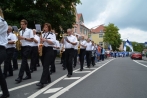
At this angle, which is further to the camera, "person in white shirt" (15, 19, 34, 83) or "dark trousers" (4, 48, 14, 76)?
"dark trousers" (4, 48, 14, 76)

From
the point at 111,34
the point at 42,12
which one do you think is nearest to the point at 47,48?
the point at 42,12

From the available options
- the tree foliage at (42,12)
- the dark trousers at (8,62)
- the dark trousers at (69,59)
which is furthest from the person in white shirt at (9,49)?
the tree foliage at (42,12)

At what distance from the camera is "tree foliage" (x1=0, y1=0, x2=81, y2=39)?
27719mm

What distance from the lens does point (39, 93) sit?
5.88 metres

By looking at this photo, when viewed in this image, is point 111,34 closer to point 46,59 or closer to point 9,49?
point 9,49

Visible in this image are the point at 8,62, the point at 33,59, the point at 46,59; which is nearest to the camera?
the point at 46,59

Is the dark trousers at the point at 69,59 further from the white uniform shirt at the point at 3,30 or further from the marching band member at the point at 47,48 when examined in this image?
the white uniform shirt at the point at 3,30

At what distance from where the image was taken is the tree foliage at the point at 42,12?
27719mm

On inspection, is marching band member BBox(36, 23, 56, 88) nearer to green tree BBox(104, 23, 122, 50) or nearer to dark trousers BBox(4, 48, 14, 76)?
dark trousers BBox(4, 48, 14, 76)

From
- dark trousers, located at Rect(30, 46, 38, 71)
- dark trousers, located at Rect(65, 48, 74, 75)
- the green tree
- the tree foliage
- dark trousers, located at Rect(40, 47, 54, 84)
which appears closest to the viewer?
dark trousers, located at Rect(40, 47, 54, 84)

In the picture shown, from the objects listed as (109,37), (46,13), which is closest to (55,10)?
(46,13)

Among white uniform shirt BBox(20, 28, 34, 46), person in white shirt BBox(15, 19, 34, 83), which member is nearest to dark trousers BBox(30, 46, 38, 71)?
person in white shirt BBox(15, 19, 34, 83)

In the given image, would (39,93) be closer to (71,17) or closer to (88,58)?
(88,58)

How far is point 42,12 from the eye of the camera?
28.7 metres
